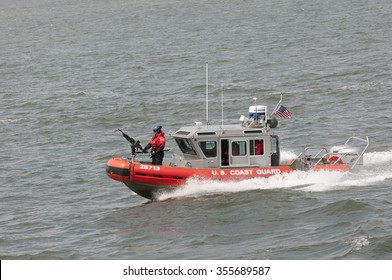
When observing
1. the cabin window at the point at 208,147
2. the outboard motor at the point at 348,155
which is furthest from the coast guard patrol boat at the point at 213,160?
the outboard motor at the point at 348,155

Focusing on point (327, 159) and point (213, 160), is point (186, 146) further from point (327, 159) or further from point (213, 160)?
point (327, 159)

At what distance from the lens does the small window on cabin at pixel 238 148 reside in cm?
3019

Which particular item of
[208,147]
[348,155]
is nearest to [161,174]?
[208,147]

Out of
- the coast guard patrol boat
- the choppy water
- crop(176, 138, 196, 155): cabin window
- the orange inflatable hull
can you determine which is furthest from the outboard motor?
crop(176, 138, 196, 155): cabin window

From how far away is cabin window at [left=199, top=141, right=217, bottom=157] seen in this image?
98.7 feet

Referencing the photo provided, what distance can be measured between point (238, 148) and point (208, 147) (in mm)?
922

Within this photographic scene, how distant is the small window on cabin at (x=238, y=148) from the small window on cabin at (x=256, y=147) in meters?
0.22

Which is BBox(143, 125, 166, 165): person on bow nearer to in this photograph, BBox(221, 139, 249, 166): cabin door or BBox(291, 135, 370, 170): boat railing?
BBox(221, 139, 249, 166): cabin door

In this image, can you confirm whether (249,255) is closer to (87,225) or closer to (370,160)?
(87,225)

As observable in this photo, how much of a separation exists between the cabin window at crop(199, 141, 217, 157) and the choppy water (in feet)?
3.14

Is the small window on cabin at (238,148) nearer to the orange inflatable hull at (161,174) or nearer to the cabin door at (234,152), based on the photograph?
the cabin door at (234,152)

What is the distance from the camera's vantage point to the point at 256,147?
3033cm

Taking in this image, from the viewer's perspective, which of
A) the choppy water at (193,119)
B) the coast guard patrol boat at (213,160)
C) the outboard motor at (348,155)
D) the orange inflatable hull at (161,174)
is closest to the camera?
the choppy water at (193,119)

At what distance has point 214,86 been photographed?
55.7 m
